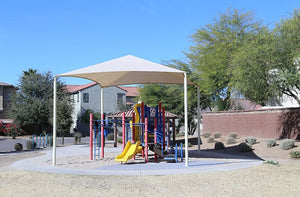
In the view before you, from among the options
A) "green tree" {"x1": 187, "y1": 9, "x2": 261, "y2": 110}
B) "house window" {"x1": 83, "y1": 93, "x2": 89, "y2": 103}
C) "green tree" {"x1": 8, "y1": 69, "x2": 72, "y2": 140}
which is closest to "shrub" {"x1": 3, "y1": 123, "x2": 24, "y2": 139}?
"green tree" {"x1": 8, "y1": 69, "x2": 72, "y2": 140}

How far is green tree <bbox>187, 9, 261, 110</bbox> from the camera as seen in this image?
3225 centimetres

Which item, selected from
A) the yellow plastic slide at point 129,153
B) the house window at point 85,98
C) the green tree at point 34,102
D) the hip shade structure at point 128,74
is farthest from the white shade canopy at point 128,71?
the house window at point 85,98

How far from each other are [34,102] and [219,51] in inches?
990

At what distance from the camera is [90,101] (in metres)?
52.8

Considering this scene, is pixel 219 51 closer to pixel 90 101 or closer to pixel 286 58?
pixel 286 58

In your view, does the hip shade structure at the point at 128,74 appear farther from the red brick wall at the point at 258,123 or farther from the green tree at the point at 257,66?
the red brick wall at the point at 258,123

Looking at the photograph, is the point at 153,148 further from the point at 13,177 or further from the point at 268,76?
the point at 268,76

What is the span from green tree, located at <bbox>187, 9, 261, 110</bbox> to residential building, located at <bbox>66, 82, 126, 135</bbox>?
18.7m

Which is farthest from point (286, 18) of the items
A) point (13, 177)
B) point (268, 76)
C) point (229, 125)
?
point (13, 177)

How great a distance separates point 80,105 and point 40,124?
22.5 feet

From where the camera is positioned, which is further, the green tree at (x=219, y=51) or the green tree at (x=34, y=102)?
the green tree at (x=34, y=102)

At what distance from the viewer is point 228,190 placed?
9.43m

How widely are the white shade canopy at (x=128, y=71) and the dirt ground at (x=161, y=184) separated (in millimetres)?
4404

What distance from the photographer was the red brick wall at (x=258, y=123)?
23.9m
